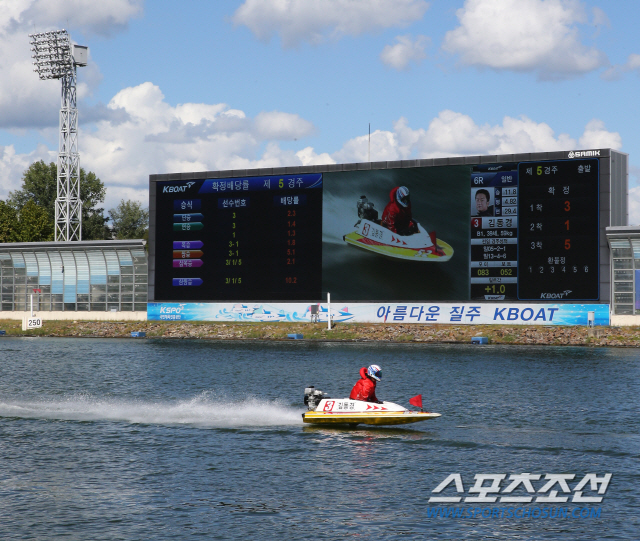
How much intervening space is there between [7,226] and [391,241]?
254ft

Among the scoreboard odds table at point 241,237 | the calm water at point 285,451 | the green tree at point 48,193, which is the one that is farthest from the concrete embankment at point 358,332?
the green tree at point 48,193

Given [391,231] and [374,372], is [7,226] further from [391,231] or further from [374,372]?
[374,372]

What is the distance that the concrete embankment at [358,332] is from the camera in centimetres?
6944

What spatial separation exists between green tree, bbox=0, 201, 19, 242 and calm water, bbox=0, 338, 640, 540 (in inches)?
2922

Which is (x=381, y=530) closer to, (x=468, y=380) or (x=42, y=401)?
(x=42, y=401)

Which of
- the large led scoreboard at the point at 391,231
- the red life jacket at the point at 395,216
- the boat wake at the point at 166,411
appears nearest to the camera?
the boat wake at the point at 166,411

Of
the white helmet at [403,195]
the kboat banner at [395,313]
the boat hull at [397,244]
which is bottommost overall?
the kboat banner at [395,313]

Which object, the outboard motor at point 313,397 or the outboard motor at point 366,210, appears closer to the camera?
the outboard motor at point 313,397

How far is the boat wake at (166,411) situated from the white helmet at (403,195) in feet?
115

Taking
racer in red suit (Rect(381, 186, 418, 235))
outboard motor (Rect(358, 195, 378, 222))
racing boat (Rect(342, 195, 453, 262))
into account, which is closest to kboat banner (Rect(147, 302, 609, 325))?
racing boat (Rect(342, 195, 453, 262))

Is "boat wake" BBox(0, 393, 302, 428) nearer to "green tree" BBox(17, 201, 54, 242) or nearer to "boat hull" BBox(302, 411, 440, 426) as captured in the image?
"boat hull" BBox(302, 411, 440, 426)

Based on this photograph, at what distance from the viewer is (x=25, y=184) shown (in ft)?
542

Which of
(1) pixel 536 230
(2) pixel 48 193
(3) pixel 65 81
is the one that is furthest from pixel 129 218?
(1) pixel 536 230

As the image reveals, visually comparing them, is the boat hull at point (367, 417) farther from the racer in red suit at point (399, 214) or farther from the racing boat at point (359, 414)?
the racer in red suit at point (399, 214)
